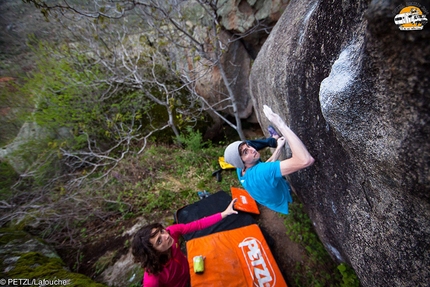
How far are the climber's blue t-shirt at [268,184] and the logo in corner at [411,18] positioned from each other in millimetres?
1271

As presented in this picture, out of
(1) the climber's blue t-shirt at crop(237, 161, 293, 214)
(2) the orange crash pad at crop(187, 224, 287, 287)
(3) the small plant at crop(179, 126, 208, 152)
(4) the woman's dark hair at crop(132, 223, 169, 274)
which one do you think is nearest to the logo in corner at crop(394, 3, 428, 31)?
(1) the climber's blue t-shirt at crop(237, 161, 293, 214)

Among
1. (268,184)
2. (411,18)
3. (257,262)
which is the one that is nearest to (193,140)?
(257,262)

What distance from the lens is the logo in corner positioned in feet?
2.29

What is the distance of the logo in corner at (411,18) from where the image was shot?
70 cm

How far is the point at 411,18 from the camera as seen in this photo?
2.34 ft

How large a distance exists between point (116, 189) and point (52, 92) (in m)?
3.85

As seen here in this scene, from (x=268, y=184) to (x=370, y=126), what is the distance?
1.14 metres

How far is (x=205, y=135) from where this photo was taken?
7.06m

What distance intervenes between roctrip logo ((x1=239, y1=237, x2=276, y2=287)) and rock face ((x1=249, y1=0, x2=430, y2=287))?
1425 millimetres

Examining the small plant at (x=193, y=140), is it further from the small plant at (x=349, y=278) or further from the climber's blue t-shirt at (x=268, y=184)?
the small plant at (x=349, y=278)

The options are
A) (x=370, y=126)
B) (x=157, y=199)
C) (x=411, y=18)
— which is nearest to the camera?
(x=411, y=18)

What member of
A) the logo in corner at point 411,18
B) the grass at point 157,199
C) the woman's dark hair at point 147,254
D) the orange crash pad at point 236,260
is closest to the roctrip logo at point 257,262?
the orange crash pad at point 236,260

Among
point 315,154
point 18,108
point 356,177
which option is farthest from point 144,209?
point 18,108

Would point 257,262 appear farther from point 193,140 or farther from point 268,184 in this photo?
point 193,140
